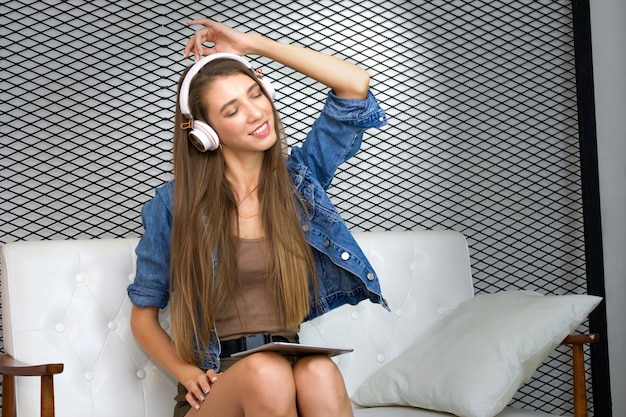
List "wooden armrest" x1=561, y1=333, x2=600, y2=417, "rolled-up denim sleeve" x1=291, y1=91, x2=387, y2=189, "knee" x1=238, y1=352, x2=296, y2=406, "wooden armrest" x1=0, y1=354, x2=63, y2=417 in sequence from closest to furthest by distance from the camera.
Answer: "knee" x1=238, y1=352, x2=296, y2=406 < "wooden armrest" x1=0, y1=354, x2=63, y2=417 < "rolled-up denim sleeve" x1=291, y1=91, x2=387, y2=189 < "wooden armrest" x1=561, y1=333, x2=600, y2=417

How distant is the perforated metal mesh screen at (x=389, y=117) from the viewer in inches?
113

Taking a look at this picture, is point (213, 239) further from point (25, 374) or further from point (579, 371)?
point (579, 371)

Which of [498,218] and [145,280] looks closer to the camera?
[145,280]

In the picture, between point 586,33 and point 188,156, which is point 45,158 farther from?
point 586,33

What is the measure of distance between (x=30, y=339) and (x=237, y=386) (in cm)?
80

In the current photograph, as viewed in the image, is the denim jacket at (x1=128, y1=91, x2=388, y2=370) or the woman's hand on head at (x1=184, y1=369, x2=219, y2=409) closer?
the woman's hand on head at (x1=184, y1=369, x2=219, y2=409)

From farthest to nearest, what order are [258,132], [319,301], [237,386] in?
[319,301] → [258,132] → [237,386]

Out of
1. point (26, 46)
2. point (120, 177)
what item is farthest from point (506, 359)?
point (26, 46)

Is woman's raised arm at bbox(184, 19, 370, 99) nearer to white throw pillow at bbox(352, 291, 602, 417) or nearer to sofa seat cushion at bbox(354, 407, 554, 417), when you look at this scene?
white throw pillow at bbox(352, 291, 602, 417)

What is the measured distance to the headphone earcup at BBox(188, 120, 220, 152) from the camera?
196cm

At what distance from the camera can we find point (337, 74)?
2.06m

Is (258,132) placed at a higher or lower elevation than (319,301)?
higher

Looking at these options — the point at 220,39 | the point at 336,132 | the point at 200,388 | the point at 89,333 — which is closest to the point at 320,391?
the point at 200,388

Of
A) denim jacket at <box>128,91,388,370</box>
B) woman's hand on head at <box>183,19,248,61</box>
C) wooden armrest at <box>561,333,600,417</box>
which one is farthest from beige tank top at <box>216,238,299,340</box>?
wooden armrest at <box>561,333,600,417</box>
